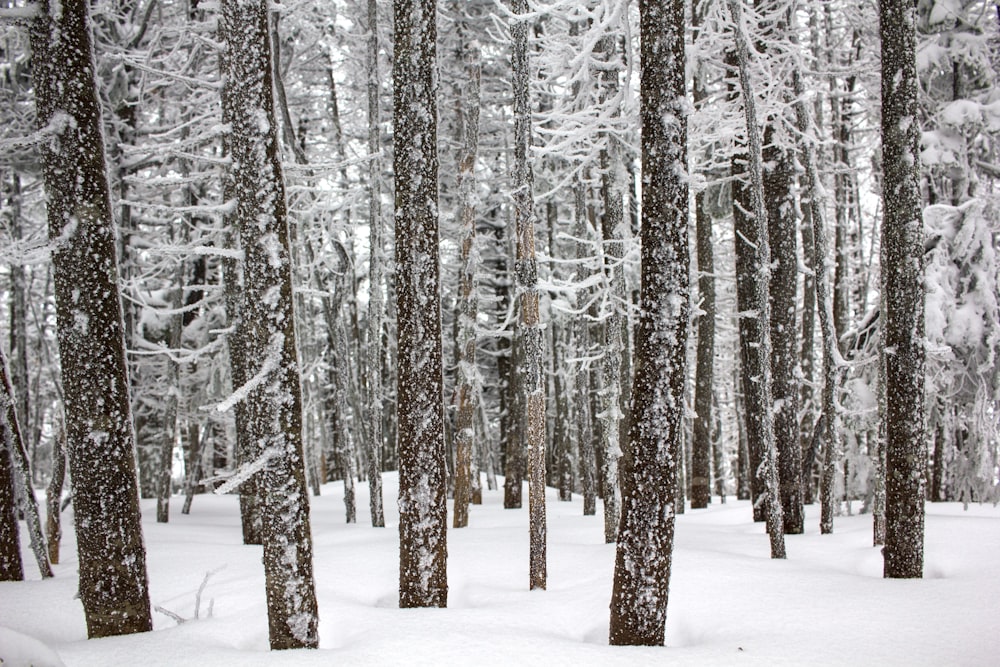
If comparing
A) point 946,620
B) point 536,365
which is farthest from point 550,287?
point 946,620

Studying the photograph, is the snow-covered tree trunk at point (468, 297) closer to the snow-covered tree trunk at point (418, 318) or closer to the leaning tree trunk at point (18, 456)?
the snow-covered tree trunk at point (418, 318)

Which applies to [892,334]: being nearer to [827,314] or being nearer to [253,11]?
[827,314]

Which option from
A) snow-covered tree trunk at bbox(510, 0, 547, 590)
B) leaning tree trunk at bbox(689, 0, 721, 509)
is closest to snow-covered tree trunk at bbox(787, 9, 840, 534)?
leaning tree trunk at bbox(689, 0, 721, 509)

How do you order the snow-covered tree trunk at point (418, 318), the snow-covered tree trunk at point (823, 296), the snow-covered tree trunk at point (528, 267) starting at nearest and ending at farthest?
the snow-covered tree trunk at point (418, 318) → the snow-covered tree trunk at point (528, 267) → the snow-covered tree trunk at point (823, 296)

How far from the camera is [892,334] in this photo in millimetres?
6637

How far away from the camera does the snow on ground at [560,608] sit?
14.6 feet

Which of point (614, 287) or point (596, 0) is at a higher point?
point (596, 0)

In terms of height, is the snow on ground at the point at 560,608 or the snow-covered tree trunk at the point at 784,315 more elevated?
the snow-covered tree trunk at the point at 784,315

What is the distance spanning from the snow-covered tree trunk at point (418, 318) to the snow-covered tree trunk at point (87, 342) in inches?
87.2

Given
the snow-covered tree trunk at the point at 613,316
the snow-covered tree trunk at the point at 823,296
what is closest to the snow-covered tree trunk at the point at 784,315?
the snow-covered tree trunk at the point at 823,296

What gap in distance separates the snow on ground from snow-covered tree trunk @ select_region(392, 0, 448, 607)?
514mm

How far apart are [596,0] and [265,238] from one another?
607 cm

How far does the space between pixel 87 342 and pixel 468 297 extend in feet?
24.3

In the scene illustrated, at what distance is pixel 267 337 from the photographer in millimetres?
4797
